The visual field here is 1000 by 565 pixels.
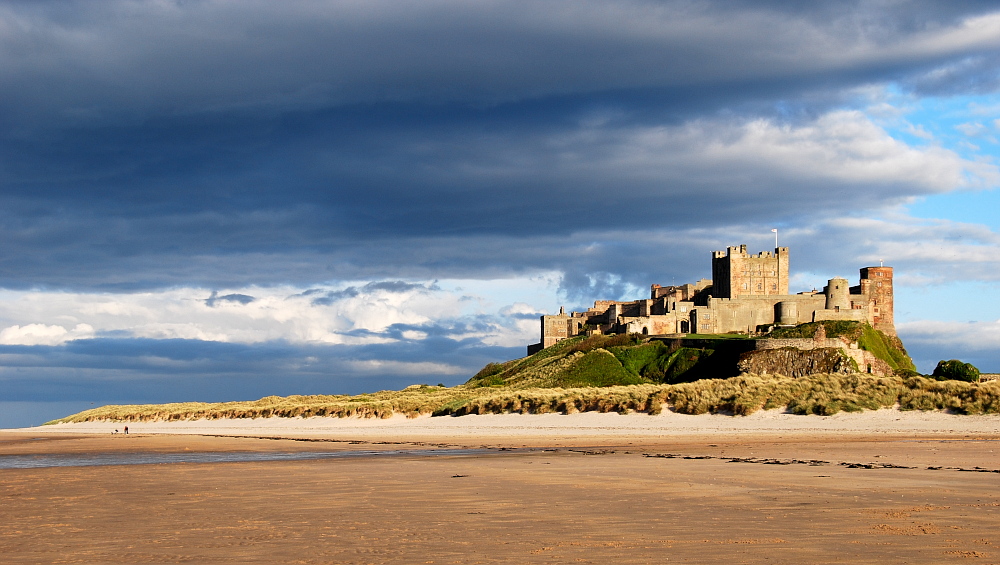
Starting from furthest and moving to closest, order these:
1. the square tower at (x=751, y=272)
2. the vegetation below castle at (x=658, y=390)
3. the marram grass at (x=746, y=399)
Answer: the square tower at (x=751, y=272) → the vegetation below castle at (x=658, y=390) → the marram grass at (x=746, y=399)

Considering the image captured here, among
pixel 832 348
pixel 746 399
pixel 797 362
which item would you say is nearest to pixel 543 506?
pixel 746 399

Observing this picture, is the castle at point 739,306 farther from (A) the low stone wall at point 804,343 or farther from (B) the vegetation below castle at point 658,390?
(A) the low stone wall at point 804,343

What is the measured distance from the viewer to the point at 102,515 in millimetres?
13578

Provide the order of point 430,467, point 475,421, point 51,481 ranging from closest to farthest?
point 51,481 < point 430,467 < point 475,421

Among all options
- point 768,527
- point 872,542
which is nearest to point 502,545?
point 768,527

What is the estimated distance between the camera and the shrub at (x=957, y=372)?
192ft

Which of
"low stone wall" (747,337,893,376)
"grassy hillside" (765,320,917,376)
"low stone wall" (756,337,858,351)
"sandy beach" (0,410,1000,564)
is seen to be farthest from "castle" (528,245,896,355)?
"sandy beach" (0,410,1000,564)

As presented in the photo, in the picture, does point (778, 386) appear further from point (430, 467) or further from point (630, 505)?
point (630, 505)

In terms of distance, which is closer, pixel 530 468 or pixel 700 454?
pixel 530 468

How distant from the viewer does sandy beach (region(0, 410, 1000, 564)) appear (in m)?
9.89

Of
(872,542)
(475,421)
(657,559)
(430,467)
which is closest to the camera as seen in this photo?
(657,559)

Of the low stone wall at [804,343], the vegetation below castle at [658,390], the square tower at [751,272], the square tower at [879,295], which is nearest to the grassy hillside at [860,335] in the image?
the vegetation below castle at [658,390]

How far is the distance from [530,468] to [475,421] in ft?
74.3

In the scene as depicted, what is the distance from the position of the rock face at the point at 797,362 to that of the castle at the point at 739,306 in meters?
19.8
